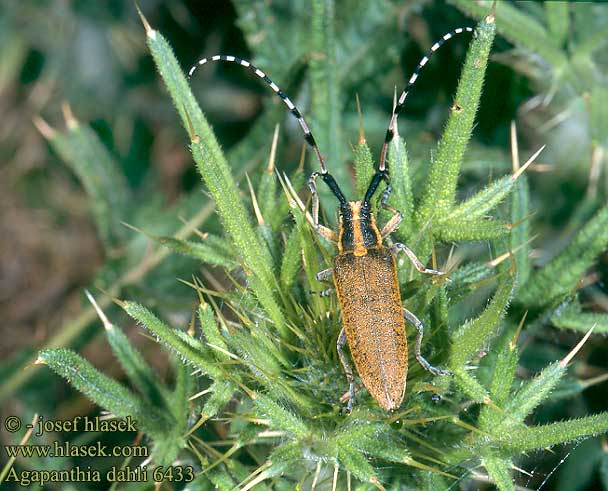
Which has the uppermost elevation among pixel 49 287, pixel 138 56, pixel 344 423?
pixel 138 56

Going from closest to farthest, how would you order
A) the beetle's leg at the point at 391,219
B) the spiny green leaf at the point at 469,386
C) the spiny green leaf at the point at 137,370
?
1. the spiny green leaf at the point at 469,386
2. the beetle's leg at the point at 391,219
3. the spiny green leaf at the point at 137,370

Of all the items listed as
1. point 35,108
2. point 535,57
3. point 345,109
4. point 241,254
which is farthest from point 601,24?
point 35,108

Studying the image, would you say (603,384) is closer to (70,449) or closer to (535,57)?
(535,57)

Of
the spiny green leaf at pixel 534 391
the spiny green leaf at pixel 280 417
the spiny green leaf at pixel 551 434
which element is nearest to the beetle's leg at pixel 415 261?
the spiny green leaf at pixel 534 391

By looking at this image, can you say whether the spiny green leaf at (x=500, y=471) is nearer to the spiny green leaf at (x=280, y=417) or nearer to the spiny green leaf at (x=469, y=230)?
the spiny green leaf at (x=280, y=417)

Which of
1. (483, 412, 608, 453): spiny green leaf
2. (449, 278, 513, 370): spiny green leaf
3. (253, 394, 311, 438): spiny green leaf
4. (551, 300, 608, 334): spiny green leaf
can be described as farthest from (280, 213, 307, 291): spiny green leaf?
(551, 300, 608, 334): spiny green leaf

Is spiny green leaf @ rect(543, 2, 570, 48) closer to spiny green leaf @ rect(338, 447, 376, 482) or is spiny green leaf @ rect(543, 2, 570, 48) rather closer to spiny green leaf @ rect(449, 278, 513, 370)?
spiny green leaf @ rect(449, 278, 513, 370)

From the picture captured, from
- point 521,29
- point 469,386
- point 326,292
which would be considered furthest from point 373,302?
point 521,29
